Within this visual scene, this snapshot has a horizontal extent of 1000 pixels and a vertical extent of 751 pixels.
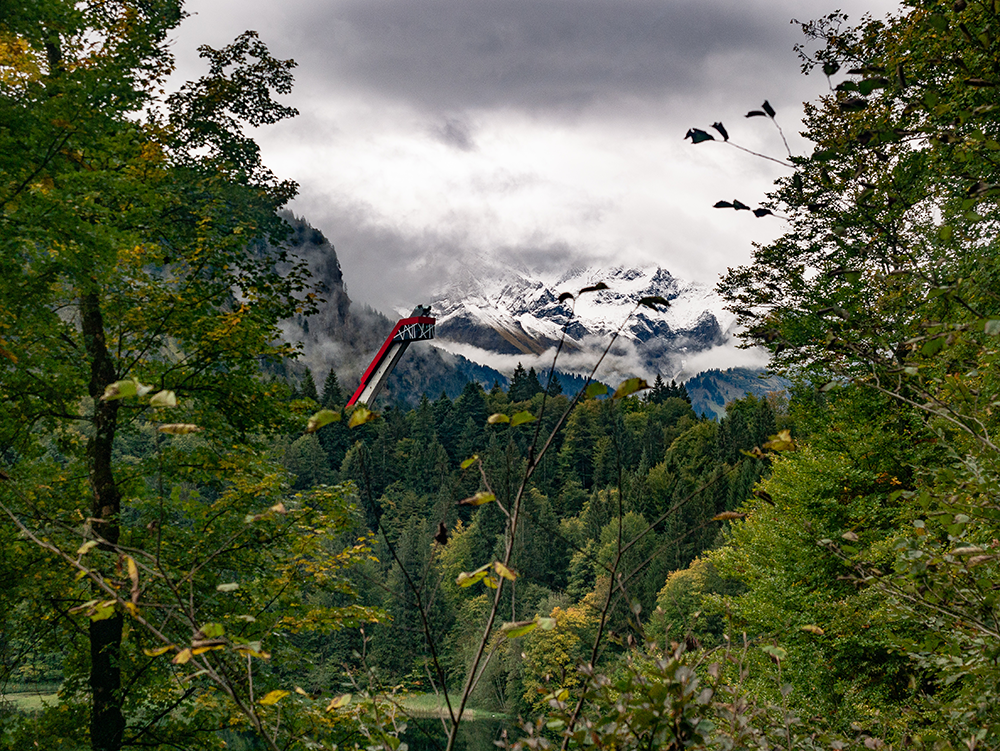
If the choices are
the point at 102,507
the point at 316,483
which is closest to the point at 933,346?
the point at 316,483

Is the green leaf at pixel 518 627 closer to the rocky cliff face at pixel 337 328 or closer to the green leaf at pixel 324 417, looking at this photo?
the green leaf at pixel 324 417

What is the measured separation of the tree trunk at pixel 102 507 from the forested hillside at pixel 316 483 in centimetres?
3

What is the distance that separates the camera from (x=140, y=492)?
735cm

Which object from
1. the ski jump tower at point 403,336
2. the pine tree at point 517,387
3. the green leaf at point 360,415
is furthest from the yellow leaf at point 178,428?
the pine tree at point 517,387

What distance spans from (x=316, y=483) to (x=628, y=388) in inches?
263

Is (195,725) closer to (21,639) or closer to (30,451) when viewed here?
(21,639)

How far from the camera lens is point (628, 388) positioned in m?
1.67

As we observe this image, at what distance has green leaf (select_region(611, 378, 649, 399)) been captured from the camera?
1563 millimetres

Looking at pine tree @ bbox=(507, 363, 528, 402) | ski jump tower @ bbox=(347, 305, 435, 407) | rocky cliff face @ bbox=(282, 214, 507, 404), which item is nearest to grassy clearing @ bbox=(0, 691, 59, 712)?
ski jump tower @ bbox=(347, 305, 435, 407)

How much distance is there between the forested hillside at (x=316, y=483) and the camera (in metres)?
1.98

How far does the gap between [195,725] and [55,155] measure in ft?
18.6

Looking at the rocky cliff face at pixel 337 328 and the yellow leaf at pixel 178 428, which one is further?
the rocky cliff face at pixel 337 328

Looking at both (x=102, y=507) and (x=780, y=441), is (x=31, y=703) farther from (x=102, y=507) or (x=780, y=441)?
(x=780, y=441)

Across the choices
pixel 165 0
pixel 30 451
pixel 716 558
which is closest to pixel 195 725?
pixel 30 451
